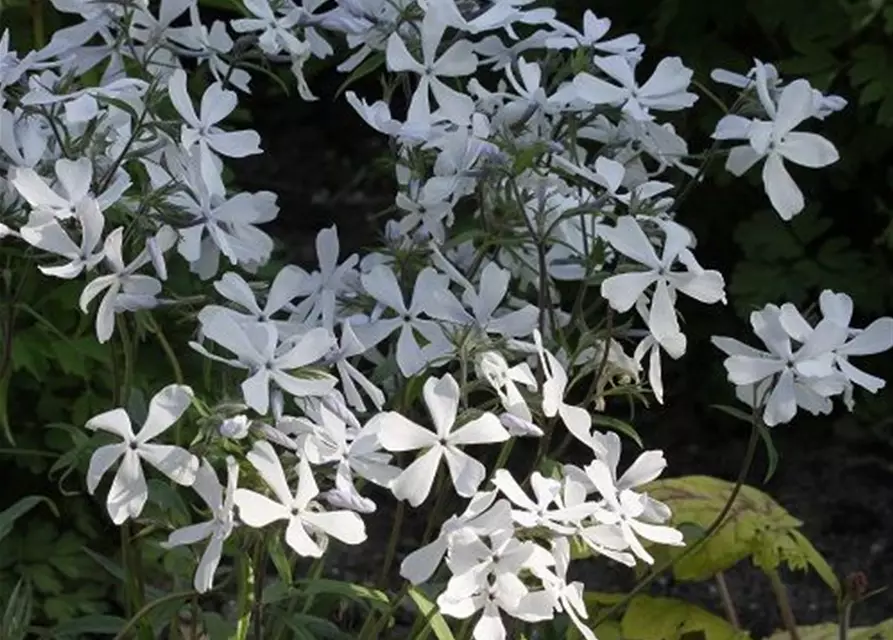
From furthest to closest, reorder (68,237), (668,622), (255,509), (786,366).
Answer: (668,622)
(786,366)
(68,237)
(255,509)

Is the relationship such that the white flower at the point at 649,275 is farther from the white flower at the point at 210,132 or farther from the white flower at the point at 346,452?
the white flower at the point at 210,132

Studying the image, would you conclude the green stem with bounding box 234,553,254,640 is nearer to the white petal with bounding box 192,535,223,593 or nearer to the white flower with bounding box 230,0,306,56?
the white petal with bounding box 192,535,223,593

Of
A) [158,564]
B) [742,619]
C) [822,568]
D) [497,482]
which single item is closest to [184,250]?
[497,482]

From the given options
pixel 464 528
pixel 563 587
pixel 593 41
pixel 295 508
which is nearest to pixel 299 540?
pixel 295 508

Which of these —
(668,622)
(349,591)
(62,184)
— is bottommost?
(668,622)

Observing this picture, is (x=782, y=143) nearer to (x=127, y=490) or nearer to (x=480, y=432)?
(x=480, y=432)

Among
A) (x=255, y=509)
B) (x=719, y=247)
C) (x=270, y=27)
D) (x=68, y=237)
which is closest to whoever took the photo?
(x=255, y=509)

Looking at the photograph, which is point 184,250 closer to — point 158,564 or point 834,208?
point 158,564
